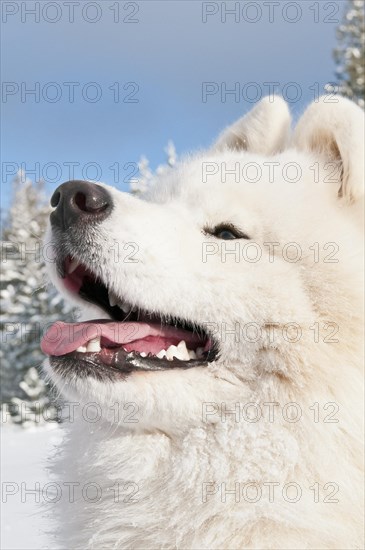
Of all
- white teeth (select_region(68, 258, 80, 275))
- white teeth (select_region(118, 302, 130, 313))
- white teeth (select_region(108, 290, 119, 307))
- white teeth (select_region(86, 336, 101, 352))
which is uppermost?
white teeth (select_region(68, 258, 80, 275))

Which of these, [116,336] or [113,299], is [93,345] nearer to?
[116,336]

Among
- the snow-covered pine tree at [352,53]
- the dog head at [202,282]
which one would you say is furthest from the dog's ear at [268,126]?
the snow-covered pine tree at [352,53]

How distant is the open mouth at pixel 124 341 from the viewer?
9.53ft

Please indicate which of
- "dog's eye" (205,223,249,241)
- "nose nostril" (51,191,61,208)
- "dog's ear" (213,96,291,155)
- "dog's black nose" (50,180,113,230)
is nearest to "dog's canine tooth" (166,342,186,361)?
"dog's eye" (205,223,249,241)

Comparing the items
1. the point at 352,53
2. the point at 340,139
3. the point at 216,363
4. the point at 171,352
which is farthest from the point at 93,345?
the point at 352,53

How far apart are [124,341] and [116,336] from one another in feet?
0.14

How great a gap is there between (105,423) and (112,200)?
3.37 feet

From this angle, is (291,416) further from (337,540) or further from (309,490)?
(337,540)

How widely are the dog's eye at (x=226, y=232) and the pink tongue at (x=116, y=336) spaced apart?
0.48 m

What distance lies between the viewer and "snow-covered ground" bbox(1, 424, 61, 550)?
5579 millimetres

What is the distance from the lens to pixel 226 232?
10.2 ft

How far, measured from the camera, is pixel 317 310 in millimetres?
2855

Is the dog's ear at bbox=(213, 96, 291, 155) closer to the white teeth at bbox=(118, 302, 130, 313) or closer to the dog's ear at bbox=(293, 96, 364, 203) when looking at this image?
the dog's ear at bbox=(293, 96, 364, 203)

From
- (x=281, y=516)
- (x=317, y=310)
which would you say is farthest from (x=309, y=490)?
(x=317, y=310)
